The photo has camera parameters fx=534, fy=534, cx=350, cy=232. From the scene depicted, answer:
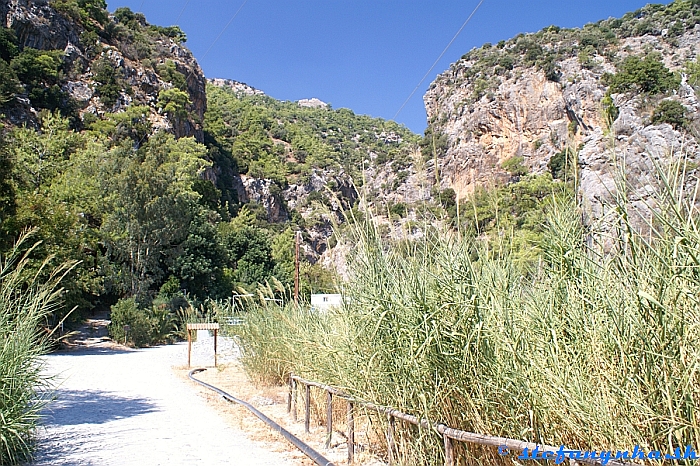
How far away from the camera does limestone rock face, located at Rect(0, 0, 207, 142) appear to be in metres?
48.0

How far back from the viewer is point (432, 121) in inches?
146

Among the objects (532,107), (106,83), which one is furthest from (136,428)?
(532,107)

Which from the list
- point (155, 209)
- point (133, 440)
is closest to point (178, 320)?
point (155, 209)

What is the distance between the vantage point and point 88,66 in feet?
176

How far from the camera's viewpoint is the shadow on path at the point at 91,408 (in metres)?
8.16

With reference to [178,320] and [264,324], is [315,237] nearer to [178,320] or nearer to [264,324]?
[178,320]

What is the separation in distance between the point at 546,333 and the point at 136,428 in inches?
257

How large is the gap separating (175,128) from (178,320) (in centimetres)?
3277

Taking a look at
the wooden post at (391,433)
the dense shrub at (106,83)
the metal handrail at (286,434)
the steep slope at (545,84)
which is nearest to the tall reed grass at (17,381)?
the metal handrail at (286,434)

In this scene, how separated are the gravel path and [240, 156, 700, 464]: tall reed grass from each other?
2.46m

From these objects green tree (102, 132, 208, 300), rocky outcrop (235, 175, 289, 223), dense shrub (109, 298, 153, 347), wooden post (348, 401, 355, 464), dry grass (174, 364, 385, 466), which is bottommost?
dry grass (174, 364, 385, 466)

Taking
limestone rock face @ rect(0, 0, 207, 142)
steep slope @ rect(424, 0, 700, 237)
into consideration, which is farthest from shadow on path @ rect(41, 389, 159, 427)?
limestone rock face @ rect(0, 0, 207, 142)

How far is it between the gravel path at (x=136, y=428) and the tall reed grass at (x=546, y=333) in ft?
8.06

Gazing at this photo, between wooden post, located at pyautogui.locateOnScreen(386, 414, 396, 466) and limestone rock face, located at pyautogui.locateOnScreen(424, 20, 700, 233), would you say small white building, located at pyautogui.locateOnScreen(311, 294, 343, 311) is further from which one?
limestone rock face, located at pyautogui.locateOnScreen(424, 20, 700, 233)
